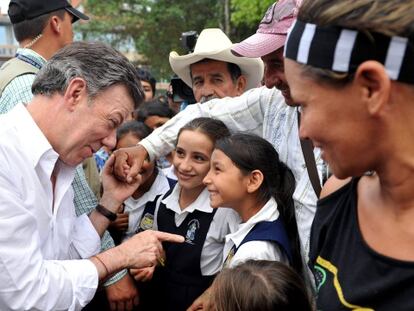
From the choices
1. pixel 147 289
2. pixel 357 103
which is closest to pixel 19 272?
pixel 147 289

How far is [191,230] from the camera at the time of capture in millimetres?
2713

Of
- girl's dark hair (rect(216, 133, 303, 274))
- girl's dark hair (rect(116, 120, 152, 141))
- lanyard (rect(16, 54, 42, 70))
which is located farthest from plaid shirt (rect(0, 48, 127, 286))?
girl's dark hair (rect(116, 120, 152, 141))

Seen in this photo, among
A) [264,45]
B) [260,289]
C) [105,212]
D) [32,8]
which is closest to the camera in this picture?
[260,289]

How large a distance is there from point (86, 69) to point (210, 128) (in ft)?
3.35

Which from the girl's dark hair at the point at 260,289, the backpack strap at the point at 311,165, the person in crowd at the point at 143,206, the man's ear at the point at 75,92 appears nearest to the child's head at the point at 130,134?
the person in crowd at the point at 143,206

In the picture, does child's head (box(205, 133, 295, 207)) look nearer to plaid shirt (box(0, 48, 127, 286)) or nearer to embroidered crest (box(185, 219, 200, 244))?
embroidered crest (box(185, 219, 200, 244))

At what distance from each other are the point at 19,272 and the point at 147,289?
3.62ft

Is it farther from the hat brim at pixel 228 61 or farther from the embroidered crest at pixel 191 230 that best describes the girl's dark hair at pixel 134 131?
the embroidered crest at pixel 191 230

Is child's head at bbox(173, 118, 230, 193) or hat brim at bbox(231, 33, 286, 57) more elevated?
hat brim at bbox(231, 33, 286, 57)

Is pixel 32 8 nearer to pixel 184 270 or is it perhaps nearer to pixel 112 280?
pixel 112 280

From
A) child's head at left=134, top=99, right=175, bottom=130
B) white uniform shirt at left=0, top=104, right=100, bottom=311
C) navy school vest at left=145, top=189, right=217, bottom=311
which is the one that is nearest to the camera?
white uniform shirt at left=0, top=104, right=100, bottom=311

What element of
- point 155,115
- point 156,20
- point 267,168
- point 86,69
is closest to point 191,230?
point 267,168

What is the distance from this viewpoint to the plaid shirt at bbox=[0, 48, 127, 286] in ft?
8.39

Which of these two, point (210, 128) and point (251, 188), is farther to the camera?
point (210, 128)
